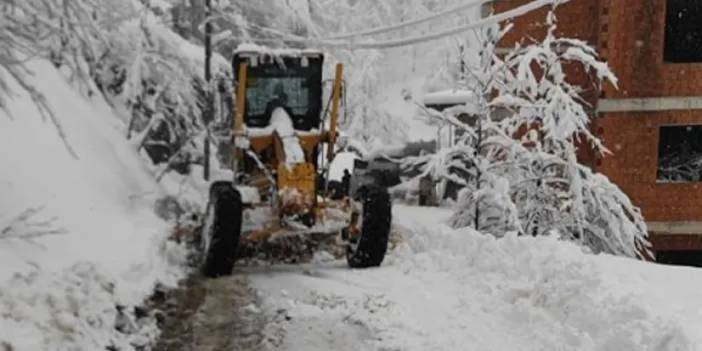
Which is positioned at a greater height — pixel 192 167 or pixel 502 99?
pixel 502 99

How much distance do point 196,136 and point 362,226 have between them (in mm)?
6243

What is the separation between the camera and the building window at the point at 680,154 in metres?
17.0

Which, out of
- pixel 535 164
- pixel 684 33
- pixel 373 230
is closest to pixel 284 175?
pixel 373 230

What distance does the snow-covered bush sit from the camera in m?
13.7

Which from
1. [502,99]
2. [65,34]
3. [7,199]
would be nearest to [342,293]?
[7,199]

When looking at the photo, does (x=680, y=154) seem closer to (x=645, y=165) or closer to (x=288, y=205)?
(x=645, y=165)

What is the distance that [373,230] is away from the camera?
9.05 m

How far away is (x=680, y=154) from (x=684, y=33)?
2661 mm

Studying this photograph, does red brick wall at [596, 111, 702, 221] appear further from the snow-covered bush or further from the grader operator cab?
the grader operator cab

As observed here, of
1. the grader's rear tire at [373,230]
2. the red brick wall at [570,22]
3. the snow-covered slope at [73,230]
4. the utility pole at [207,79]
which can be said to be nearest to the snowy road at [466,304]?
the grader's rear tire at [373,230]

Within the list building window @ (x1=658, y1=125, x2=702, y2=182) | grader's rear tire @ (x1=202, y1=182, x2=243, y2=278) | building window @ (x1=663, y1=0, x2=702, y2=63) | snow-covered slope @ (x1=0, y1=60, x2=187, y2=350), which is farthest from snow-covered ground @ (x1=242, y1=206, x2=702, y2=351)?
building window @ (x1=663, y1=0, x2=702, y2=63)

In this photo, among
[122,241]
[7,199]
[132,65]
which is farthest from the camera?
[132,65]

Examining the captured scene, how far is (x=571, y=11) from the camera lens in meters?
16.7

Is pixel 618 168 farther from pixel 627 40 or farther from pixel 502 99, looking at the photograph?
pixel 502 99
